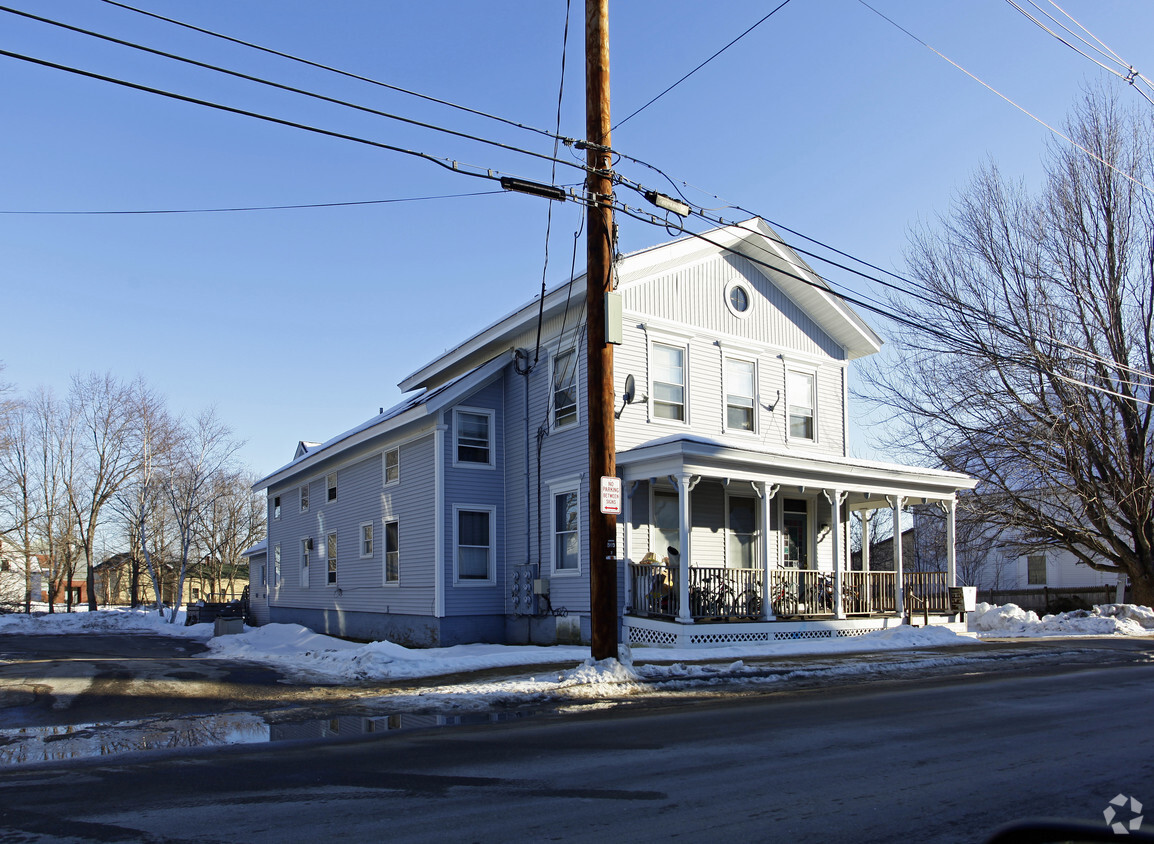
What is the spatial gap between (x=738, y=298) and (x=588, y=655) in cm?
1017

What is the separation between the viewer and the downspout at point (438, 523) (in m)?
20.2

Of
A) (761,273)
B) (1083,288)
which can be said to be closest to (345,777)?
(761,273)

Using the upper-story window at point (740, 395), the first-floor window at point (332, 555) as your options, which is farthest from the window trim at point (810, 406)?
the first-floor window at point (332, 555)

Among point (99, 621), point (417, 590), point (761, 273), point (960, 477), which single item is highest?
point (761, 273)

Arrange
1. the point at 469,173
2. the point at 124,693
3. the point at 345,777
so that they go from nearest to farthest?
the point at 345,777 < the point at 469,173 < the point at 124,693

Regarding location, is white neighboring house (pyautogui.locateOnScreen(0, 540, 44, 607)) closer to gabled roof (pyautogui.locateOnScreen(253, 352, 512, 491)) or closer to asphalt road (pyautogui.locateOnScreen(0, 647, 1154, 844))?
gabled roof (pyautogui.locateOnScreen(253, 352, 512, 491))

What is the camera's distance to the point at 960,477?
2245cm

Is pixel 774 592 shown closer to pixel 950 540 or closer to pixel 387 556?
pixel 950 540

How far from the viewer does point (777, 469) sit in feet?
63.2

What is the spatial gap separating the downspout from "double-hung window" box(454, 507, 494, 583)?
0.46 meters

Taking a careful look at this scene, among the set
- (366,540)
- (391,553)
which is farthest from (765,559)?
(366,540)

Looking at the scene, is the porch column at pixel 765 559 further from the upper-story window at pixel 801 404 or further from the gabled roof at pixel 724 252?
the gabled roof at pixel 724 252

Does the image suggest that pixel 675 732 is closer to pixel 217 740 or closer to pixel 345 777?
pixel 345 777

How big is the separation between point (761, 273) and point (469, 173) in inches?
476
